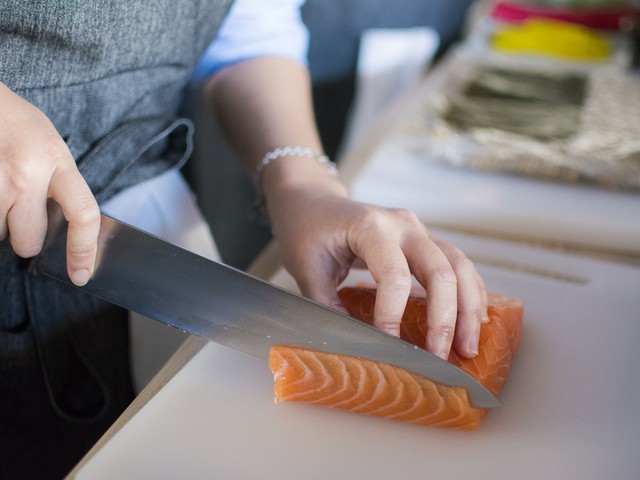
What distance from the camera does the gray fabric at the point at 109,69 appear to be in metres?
0.74

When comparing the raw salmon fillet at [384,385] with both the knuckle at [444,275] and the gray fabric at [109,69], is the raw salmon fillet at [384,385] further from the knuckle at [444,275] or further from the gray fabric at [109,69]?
the gray fabric at [109,69]

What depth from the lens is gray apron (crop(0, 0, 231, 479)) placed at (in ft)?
2.48

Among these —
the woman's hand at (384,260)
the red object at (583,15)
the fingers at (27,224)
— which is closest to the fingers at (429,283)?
the woman's hand at (384,260)

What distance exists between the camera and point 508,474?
0.67 metres

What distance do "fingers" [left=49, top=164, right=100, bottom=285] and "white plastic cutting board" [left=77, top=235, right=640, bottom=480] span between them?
0.64 feet

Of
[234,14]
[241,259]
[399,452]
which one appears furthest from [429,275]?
[241,259]

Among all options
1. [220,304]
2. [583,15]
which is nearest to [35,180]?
[220,304]

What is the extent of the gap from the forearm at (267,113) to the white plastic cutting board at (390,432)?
0.85ft

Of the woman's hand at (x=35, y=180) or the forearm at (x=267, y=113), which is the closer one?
the woman's hand at (x=35, y=180)

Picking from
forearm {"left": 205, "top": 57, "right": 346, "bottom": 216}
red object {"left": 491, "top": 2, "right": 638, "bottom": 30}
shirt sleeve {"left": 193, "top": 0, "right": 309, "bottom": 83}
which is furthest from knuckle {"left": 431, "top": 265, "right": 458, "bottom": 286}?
red object {"left": 491, "top": 2, "right": 638, "bottom": 30}

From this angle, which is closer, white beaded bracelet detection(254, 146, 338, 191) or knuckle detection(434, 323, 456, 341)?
knuckle detection(434, 323, 456, 341)

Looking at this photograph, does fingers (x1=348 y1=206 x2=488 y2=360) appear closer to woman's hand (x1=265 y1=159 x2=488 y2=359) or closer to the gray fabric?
woman's hand (x1=265 y1=159 x2=488 y2=359)

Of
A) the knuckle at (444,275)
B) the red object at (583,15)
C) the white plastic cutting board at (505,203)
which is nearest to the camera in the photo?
the knuckle at (444,275)

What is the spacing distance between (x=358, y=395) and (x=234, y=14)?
1.94 feet
